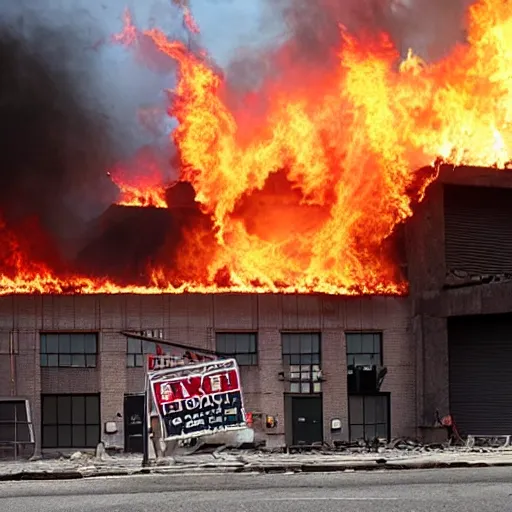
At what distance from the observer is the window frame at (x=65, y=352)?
1224 inches

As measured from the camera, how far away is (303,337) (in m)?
32.3

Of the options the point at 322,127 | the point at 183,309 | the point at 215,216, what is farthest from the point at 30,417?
the point at 322,127

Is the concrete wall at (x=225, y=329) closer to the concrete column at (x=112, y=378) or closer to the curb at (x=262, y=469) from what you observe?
the concrete column at (x=112, y=378)

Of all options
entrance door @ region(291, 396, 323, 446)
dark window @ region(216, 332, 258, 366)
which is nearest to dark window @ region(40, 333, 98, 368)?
dark window @ region(216, 332, 258, 366)

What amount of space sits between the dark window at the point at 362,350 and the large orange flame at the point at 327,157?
→ 1.49m

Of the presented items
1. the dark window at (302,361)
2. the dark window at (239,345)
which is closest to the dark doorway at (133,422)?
the dark window at (239,345)

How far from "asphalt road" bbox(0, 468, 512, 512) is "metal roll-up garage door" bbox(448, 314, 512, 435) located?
15.4 meters

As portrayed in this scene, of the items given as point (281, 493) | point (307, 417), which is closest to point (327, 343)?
point (307, 417)

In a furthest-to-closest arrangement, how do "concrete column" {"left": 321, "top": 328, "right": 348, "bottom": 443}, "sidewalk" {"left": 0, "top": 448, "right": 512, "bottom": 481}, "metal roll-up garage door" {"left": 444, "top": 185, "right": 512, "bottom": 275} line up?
1. "metal roll-up garage door" {"left": 444, "top": 185, "right": 512, "bottom": 275}
2. "concrete column" {"left": 321, "top": 328, "right": 348, "bottom": 443}
3. "sidewalk" {"left": 0, "top": 448, "right": 512, "bottom": 481}

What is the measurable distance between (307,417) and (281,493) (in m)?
18.3

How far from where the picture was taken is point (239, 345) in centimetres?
3195

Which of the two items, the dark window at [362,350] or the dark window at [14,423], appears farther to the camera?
the dark window at [362,350]

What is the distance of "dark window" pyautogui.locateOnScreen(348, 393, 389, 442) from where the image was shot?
32219mm

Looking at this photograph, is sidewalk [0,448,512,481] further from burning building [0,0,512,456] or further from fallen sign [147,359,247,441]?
burning building [0,0,512,456]
